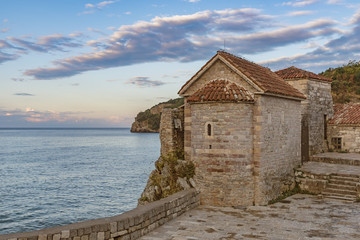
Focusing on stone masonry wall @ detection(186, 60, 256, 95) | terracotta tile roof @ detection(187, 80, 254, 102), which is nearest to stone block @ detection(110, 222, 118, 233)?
terracotta tile roof @ detection(187, 80, 254, 102)

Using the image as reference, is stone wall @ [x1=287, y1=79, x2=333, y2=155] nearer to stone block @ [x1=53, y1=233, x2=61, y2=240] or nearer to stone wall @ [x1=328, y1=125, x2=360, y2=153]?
stone wall @ [x1=328, y1=125, x2=360, y2=153]

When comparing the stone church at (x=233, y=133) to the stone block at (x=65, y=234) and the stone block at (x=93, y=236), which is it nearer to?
the stone block at (x=93, y=236)

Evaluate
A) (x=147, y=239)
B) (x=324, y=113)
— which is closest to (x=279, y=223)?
(x=147, y=239)

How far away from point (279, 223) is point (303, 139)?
40.5ft

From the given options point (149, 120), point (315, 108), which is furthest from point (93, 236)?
point (149, 120)

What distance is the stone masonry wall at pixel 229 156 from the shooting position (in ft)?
44.4

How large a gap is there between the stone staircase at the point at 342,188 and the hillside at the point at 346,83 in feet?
96.0

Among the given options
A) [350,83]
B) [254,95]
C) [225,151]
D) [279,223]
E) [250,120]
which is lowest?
[279,223]

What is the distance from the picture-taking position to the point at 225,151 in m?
13.6

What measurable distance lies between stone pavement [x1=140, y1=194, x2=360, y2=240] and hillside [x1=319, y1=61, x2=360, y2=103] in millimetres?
33278

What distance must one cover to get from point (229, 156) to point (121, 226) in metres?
5.71

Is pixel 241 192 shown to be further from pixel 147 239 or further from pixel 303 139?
pixel 303 139

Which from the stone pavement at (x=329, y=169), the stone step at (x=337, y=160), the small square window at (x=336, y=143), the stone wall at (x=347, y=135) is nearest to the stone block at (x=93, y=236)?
the stone pavement at (x=329, y=169)

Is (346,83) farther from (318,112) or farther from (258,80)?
(258,80)
